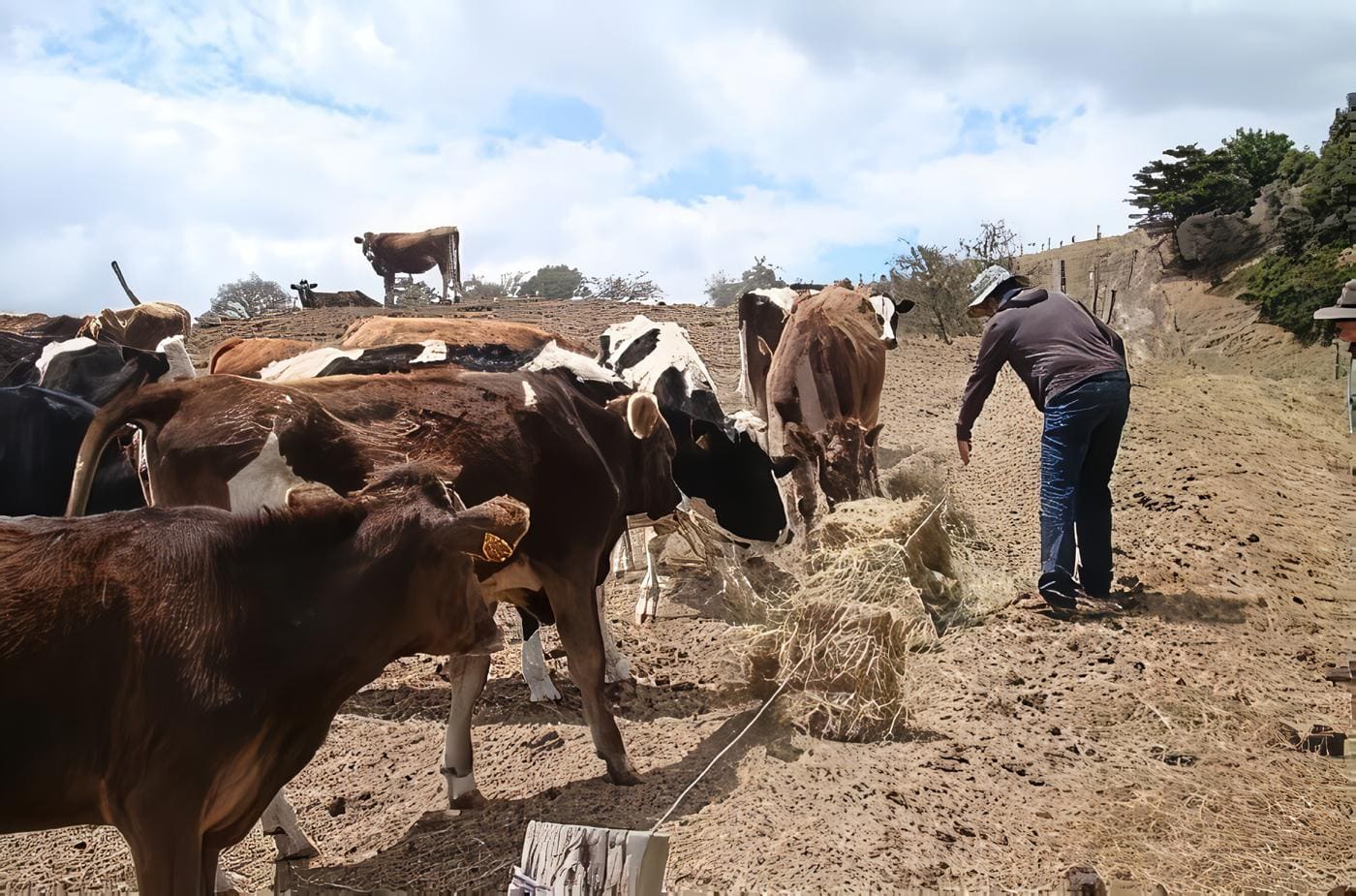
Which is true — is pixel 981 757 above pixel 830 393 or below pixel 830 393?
below

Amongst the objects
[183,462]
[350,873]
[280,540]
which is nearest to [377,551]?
[280,540]

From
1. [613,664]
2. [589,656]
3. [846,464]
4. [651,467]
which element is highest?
[651,467]

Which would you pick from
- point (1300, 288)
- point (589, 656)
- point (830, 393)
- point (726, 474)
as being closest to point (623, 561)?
point (830, 393)

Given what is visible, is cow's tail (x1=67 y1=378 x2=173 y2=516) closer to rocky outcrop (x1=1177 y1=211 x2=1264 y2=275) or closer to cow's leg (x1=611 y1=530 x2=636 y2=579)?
cow's leg (x1=611 y1=530 x2=636 y2=579)

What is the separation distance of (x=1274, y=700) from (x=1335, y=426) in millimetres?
10159

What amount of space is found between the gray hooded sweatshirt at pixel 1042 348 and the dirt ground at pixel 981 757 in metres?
1.50

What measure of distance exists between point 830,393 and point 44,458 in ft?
20.6

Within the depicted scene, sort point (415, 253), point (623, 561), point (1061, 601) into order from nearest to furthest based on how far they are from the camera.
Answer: point (1061, 601) → point (623, 561) → point (415, 253)

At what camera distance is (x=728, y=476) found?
26.8ft

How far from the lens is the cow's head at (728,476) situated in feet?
26.7

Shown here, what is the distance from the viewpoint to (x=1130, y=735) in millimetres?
5645

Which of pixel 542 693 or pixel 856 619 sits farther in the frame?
pixel 542 693

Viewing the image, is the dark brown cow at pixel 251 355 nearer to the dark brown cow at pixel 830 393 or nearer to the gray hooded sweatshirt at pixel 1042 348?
the dark brown cow at pixel 830 393

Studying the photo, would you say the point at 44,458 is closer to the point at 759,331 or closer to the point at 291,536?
the point at 291,536
